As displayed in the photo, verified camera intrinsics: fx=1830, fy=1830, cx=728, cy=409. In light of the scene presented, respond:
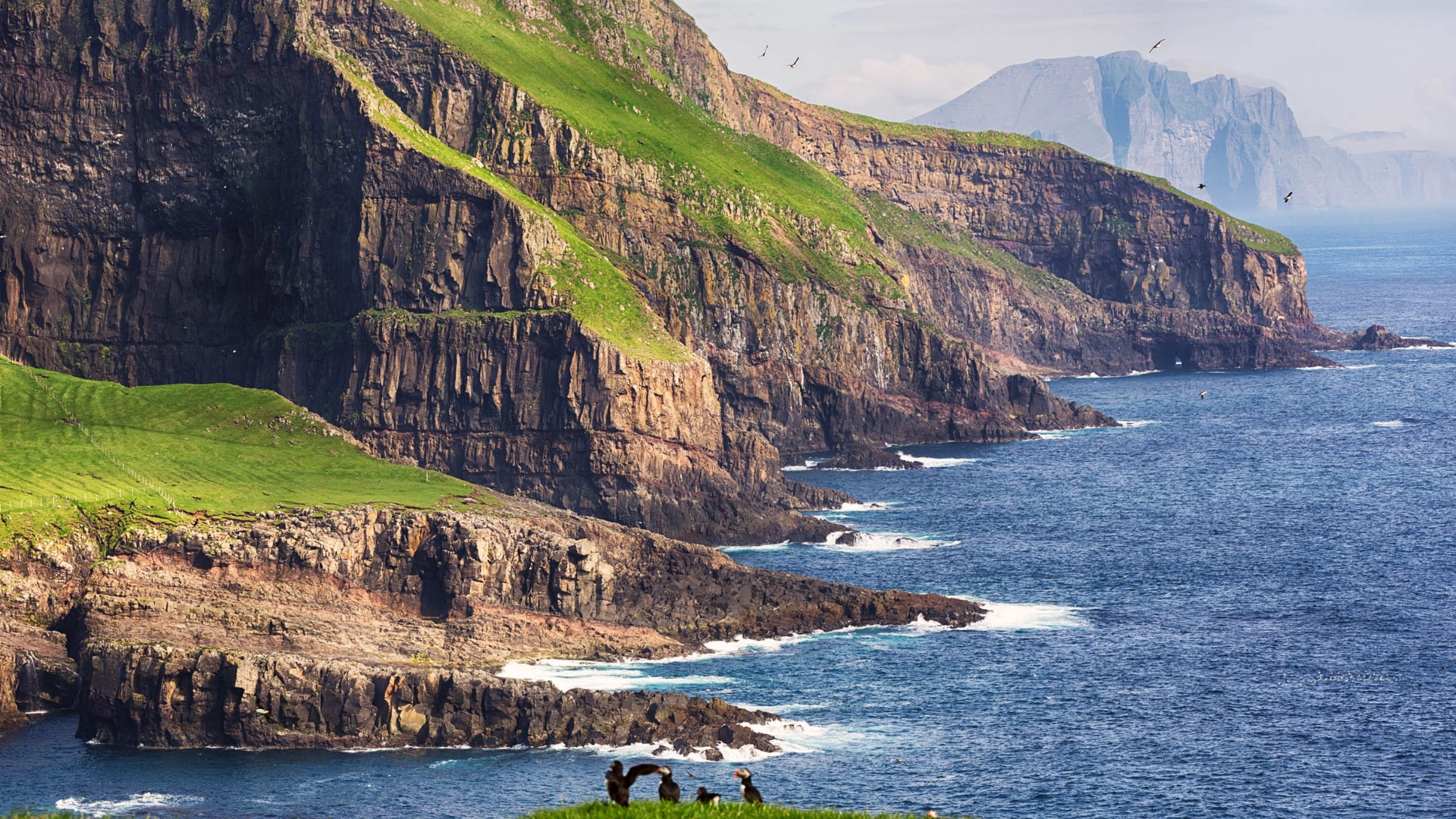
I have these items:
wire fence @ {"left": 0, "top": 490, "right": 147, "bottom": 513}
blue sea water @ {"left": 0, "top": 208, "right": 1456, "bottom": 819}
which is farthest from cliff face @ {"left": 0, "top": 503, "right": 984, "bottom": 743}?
wire fence @ {"left": 0, "top": 490, "right": 147, "bottom": 513}

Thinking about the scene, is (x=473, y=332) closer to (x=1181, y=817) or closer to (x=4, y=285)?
(x=4, y=285)

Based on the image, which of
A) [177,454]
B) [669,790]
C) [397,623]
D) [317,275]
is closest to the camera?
[669,790]

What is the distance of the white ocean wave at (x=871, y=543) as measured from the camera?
161500mm

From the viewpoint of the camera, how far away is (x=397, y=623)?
405 feet

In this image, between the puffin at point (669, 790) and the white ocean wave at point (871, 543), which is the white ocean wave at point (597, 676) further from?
the puffin at point (669, 790)

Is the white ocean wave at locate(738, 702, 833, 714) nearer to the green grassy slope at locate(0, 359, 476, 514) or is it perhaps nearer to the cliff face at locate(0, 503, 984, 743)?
the cliff face at locate(0, 503, 984, 743)

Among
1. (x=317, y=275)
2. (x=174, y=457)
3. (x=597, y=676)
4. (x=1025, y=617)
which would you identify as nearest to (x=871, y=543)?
(x=1025, y=617)

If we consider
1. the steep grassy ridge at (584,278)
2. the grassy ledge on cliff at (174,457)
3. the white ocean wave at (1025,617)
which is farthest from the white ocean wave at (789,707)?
the steep grassy ridge at (584,278)

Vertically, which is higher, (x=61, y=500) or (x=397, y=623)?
(x=61, y=500)

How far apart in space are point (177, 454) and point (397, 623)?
2925 centimetres

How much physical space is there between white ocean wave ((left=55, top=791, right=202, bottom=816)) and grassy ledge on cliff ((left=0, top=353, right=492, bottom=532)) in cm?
3174

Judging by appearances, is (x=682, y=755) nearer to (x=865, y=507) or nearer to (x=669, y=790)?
(x=669, y=790)

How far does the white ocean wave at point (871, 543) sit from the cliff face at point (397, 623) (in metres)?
23.3

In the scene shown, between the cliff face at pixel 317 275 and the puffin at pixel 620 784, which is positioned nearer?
the puffin at pixel 620 784
